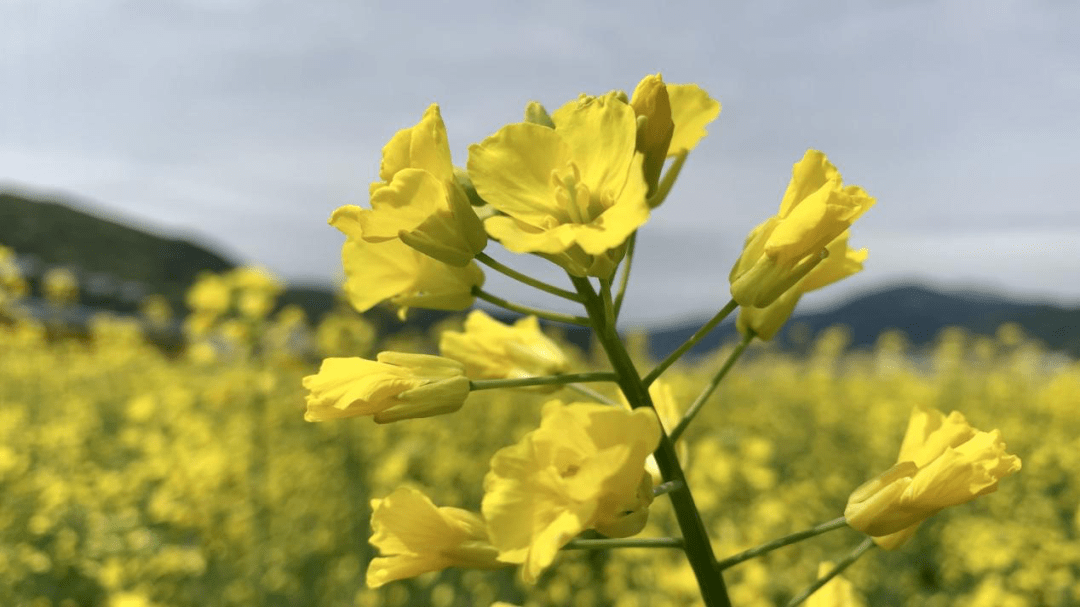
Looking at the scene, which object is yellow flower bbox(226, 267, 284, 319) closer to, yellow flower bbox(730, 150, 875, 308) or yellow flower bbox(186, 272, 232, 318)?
yellow flower bbox(186, 272, 232, 318)

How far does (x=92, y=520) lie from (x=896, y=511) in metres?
4.35

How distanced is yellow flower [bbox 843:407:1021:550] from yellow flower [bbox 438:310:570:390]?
52 cm

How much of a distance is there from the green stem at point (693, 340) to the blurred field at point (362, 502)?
215cm

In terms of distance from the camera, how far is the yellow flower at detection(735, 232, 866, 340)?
1212 millimetres

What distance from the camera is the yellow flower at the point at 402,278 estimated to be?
1.22 meters

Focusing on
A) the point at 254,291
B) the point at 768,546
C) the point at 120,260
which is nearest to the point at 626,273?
the point at 768,546

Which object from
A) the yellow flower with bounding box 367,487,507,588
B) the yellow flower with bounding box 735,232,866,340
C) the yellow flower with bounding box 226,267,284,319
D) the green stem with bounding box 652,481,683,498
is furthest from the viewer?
the yellow flower with bounding box 226,267,284,319

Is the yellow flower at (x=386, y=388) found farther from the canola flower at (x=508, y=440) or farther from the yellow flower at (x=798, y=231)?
the yellow flower at (x=798, y=231)

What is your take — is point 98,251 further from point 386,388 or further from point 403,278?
point 386,388

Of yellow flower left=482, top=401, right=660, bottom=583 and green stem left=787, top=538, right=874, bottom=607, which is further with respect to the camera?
green stem left=787, top=538, right=874, bottom=607

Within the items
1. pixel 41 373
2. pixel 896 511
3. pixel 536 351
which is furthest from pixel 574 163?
pixel 41 373

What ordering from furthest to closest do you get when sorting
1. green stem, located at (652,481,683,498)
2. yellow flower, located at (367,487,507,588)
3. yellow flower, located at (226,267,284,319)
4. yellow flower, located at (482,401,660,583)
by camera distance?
1. yellow flower, located at (226,267,284,319)
2. yellow flower, located at (367,487,507,588)
3. green stem, located at (652,481,683,498)
4. yellow flower, located at (482,401,660,583)

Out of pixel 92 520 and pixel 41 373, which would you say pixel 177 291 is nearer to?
pixel 41 373

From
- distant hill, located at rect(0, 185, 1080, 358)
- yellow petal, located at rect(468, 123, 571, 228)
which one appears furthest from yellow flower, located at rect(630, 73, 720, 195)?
distant hill, located at rect(0, 185, 1080, 358)
